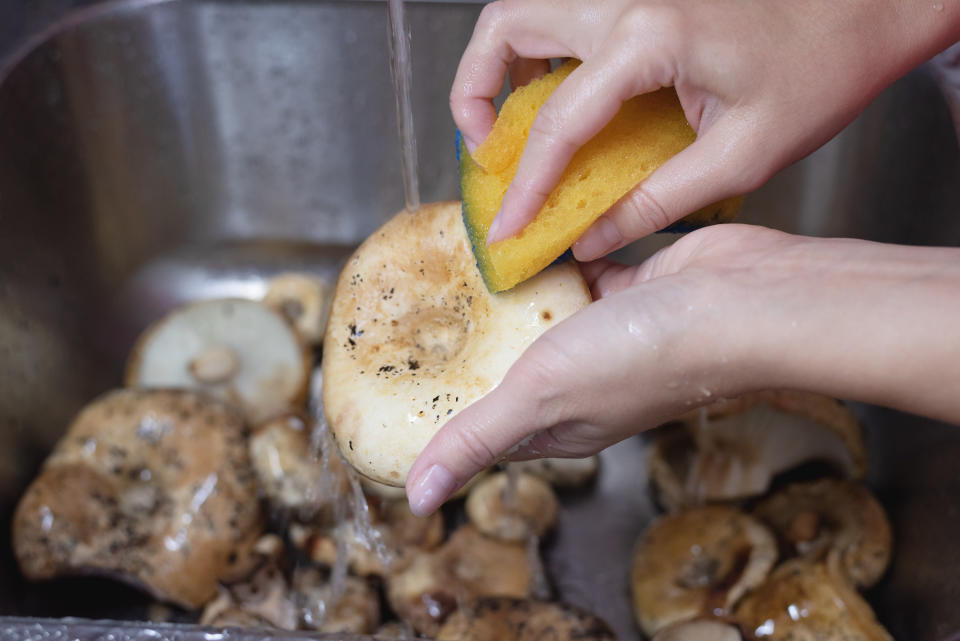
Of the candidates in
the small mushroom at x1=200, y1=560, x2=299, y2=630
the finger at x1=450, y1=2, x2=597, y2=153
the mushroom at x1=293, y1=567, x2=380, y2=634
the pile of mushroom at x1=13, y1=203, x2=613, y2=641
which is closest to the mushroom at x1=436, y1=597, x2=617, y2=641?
the pile of mushroom at x1=13, y1=203, x2=613, y2=641

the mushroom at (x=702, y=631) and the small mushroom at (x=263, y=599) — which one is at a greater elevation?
the mushroom at (x=702, y=631)

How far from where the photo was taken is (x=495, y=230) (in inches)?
29.2

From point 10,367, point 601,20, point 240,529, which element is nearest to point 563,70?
point 601,20

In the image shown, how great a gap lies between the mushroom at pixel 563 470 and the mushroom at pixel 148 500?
0.42 metres

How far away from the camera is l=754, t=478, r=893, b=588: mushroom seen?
105cm

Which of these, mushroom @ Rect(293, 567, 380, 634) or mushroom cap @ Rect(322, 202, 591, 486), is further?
mushroom @ Rect(293, 567, 380, 634)

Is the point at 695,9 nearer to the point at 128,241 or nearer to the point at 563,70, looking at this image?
the point at 563,70

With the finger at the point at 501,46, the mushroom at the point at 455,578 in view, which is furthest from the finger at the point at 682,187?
the mushroom at the point at 455,578

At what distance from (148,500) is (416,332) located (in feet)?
1.82

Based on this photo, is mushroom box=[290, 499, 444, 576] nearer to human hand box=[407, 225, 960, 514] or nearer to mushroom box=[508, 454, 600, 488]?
mushroom box=[508, 454, 600, 488]

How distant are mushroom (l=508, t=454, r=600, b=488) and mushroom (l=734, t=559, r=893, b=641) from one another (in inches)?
13.2

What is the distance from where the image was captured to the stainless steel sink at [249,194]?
113 centimetres

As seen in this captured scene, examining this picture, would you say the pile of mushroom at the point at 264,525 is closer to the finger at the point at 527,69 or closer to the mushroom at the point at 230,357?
the mushroom at the point at 230,357

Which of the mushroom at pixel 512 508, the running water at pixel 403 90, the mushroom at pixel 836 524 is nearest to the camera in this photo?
the running water at pixel 403 90
